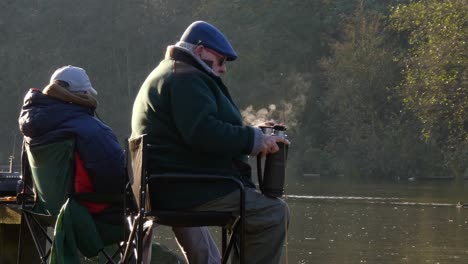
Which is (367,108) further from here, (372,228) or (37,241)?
(37,241)

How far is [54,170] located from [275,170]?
49.4 inches

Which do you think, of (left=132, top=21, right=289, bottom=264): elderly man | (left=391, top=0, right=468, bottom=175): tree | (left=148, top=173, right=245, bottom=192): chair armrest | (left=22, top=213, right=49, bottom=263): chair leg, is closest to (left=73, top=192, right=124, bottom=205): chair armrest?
(left=22, top=213, right=49, bottom=263): chair leg

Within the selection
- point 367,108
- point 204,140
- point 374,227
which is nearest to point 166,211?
point 204,140

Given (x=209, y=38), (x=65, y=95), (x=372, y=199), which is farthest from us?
(x=372, y=199)

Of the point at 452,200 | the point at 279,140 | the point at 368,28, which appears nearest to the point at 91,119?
the point at 279,140

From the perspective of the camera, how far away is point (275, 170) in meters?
5.61

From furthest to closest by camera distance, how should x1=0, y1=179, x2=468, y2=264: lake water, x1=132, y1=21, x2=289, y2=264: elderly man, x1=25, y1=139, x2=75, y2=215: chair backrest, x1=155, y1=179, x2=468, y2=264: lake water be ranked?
x1=155, y1=179, x2=468, y2=264: lake water → x1=0, y1=179, x2=468, y2=264: lake water → x1=25, y1=139, x2=75, y2=215: chair backrest → x1=132, y1=21, x2=289, y2=264: elderly man

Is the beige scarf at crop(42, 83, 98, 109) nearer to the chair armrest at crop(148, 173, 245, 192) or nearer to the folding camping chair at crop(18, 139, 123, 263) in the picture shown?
the folding camping chair at crop(18, 139, 123, 263)

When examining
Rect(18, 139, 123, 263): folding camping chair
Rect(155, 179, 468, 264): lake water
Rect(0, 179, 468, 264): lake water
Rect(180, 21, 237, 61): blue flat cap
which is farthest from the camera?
Rect(155, 179, 468, 264): lake water

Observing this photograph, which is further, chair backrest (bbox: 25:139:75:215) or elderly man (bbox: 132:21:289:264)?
chair backrest (bbox: 25:139:75:215)

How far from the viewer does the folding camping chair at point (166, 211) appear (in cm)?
532

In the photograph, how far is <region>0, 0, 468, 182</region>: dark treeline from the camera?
50969 millimetres

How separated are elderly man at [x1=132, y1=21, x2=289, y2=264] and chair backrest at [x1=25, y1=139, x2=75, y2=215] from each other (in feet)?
2.28

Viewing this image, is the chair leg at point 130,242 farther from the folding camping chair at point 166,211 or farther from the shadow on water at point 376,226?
the shadow on water at point 376,226
